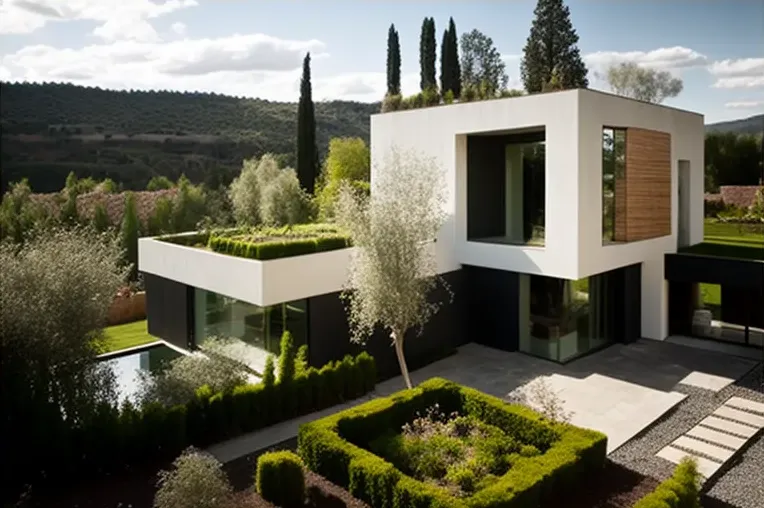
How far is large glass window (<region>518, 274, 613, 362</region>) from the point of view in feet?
50.2

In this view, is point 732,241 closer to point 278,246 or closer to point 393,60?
point 393,60

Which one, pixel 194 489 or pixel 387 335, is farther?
pixel 387 335

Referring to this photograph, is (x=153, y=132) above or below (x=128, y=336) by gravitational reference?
above

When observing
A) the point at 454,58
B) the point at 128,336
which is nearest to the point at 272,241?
the point at 128,336

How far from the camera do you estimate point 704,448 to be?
10398mm

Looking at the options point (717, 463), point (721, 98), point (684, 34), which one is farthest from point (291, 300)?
point (721, 98)

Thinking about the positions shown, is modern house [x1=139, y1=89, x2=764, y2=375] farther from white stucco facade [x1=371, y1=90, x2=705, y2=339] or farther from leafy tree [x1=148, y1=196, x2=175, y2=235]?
leafy tree [x1=148, y1=196, x2=175, y2=235]

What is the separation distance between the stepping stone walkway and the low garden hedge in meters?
1.38

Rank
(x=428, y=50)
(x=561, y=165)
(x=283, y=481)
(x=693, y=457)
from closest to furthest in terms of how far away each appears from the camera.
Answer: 1. (x=283, y=481)
2. (x=693, y=457)
3. (x=561, y=165)
4. (x=428, y=50)

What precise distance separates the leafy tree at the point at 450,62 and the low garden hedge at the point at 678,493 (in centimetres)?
1797

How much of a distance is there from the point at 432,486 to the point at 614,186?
33.3ft

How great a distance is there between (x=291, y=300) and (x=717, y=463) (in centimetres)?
864

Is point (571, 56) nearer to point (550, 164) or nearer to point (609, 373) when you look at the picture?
point (550, 164)

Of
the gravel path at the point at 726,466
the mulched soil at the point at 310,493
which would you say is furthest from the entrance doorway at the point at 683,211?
the mulched soil at the point at 310,493
